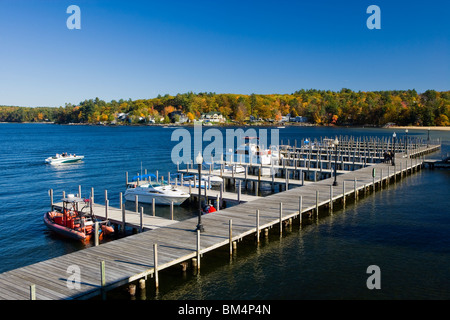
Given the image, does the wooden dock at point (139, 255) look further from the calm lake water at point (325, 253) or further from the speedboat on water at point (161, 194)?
the speedboat on water at point (161, 194)

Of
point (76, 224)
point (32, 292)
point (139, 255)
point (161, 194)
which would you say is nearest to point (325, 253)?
point (139, 255)

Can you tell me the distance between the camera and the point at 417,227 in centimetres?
2361

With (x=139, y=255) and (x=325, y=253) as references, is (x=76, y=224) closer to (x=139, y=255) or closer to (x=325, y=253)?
(x=139, y=255)

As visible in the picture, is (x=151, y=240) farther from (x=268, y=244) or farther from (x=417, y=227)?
(x=417, y=227)

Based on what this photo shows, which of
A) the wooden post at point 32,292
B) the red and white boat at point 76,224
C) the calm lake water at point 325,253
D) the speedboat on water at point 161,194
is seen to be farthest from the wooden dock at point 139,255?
the speedboat on water at point 161,194

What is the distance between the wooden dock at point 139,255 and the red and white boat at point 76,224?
5.22 meters

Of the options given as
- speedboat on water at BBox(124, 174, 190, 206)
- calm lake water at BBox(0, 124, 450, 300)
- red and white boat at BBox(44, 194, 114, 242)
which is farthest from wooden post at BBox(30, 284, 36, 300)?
speedboat on water at BBox(124, 174, 190, 206)

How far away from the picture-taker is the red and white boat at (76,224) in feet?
76.9

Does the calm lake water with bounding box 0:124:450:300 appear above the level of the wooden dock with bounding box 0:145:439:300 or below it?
below

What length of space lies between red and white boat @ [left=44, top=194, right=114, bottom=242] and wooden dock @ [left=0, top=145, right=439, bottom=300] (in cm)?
522

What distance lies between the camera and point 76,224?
2416 centimetres

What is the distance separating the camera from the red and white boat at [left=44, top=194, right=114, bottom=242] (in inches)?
923

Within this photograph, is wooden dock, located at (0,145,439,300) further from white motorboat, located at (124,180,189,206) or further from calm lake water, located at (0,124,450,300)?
white motorboat, located at (124,180,189,206)
